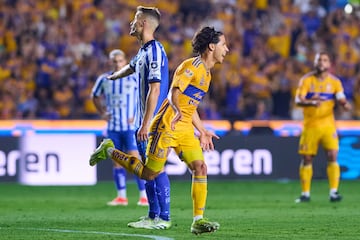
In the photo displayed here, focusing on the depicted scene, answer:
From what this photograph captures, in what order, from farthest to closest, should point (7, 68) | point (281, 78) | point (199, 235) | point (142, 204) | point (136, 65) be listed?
point (281, 78)
point (7, 68)
point (142, 204)
point (136, 65)
point (199, 235)

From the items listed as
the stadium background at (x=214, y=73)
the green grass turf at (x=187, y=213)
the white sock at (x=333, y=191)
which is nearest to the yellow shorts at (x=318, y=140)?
the white sock at (x=333, y=191)

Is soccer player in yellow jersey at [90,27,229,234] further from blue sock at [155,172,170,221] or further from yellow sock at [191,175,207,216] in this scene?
blue sock at [155,172,170,221]

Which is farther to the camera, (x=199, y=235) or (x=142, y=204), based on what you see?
(x=142, y=204)

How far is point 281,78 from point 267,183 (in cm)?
466

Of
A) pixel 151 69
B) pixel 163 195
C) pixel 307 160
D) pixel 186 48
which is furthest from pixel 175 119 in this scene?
pixel 186 48

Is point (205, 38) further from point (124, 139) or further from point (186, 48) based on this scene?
point (186, 48)

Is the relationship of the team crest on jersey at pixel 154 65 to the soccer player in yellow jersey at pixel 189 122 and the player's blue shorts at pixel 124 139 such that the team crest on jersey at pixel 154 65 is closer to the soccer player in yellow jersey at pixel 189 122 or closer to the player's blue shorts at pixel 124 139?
the soccer player in yellow jersey at pixel 189 122

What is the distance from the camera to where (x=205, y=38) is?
1088 cm

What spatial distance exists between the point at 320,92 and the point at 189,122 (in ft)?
21.4

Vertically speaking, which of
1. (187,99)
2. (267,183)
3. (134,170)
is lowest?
(267,183)

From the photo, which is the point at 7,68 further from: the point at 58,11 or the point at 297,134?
the point at 297,134

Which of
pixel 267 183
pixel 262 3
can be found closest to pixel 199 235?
pixel 267 183

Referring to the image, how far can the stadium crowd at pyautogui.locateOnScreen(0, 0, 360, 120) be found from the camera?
23.6m

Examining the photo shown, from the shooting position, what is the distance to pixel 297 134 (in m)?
22.6
